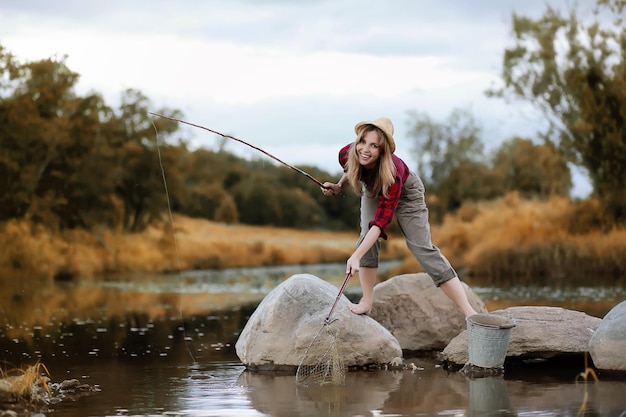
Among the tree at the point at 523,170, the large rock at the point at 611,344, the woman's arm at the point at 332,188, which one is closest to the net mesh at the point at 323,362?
the woman's arm at the point at 332,188

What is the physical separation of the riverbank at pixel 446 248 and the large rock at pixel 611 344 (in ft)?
39.0

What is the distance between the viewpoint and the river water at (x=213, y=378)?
708 cm

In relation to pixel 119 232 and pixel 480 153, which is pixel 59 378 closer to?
pixel 119 232

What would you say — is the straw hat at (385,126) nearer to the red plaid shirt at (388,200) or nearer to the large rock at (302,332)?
the red plaid shirt at (388,200)

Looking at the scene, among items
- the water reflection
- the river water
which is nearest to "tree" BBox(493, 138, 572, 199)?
the river water

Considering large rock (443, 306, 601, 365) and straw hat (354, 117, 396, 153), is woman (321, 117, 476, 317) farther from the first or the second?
large rock (443, 306, 601, 365)

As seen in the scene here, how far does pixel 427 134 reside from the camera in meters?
39.2

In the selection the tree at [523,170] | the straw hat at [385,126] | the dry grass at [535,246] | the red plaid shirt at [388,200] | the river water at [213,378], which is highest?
the tree at [523,170]

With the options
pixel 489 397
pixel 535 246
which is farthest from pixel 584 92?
pixel 489 397

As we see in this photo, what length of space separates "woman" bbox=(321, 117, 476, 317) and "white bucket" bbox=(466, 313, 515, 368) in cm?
31

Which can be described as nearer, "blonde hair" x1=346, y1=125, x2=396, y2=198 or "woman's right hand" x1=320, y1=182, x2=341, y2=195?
"blonde hair" x1=346, y1=125, x2=396, y2=198

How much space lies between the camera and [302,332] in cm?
880

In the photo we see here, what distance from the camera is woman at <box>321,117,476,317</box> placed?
28.0ft

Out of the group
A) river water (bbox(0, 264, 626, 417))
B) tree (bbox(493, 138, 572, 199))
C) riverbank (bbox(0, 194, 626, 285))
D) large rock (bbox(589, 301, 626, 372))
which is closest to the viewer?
river water (bbox(0, 264, 626, 417))
